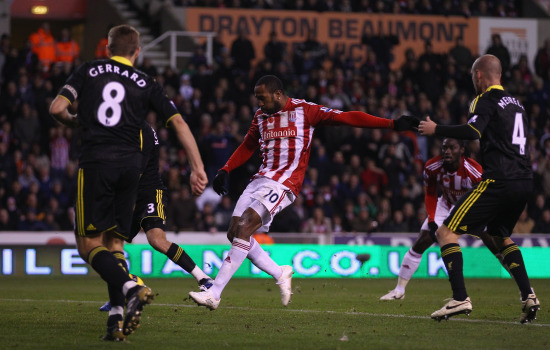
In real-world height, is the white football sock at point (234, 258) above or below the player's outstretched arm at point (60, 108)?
below

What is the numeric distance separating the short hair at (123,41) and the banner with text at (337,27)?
16957 mm

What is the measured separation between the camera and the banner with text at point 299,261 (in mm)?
16391

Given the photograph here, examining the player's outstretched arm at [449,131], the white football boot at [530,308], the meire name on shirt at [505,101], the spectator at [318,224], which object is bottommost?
the white football boot at [530,308]

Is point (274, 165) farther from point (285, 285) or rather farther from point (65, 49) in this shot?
point (65, 49)

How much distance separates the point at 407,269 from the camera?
1189cm

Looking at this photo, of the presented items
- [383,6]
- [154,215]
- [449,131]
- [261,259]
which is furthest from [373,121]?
[383,6]

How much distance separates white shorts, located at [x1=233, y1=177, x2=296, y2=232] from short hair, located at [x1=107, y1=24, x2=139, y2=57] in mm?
2465

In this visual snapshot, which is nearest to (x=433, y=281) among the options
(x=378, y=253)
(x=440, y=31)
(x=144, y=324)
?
(x=378, y=253)

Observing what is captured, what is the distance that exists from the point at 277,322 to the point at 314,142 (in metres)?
11.7

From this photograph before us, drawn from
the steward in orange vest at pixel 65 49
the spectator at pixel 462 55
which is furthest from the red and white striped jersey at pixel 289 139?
the spectator at pixel 462 55

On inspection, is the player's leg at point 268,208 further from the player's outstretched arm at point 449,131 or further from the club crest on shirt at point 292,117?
the player's outstretched arm at point 449,131

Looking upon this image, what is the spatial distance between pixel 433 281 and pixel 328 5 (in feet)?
36.4

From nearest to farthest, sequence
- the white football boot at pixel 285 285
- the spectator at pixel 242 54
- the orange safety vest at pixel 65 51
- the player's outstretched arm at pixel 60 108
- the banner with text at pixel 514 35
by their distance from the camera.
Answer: the player's outstretched arm at pixel 60 108 → the white football boot at pixel 285 285 → the spectator at pixel 242 54 → the orange safety vest at pixel 65 51 → the banner with text at pixel 514 35

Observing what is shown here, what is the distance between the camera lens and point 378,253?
57.0 ft
